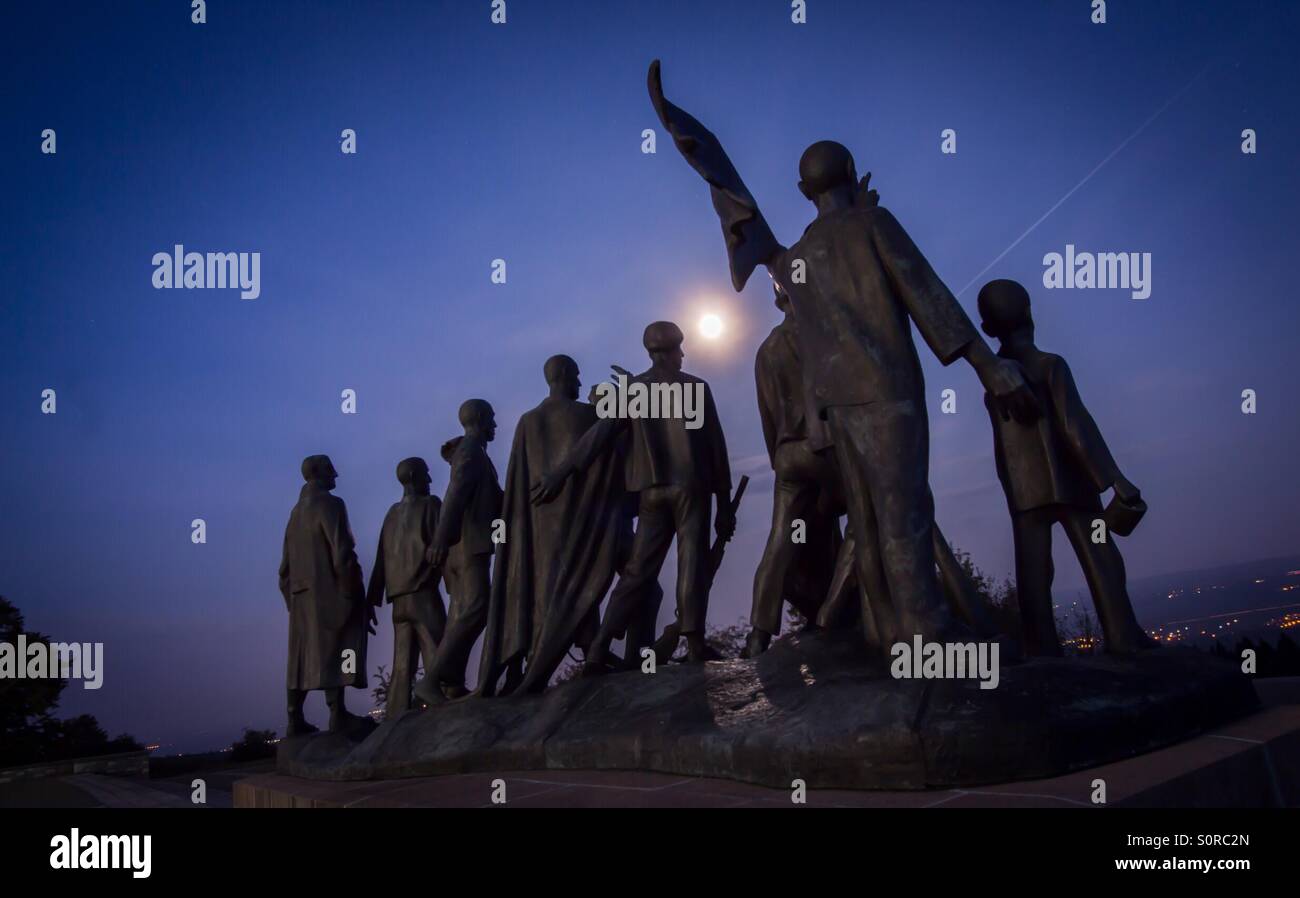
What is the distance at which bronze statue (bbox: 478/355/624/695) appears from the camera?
7129mm

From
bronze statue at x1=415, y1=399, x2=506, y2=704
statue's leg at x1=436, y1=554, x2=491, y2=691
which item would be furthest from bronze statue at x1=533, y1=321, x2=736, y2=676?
statue's leg at x1=436, y1=554, x2=491, y2=691

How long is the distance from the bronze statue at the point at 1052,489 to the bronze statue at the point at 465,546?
13.6 feet

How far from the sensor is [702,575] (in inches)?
266

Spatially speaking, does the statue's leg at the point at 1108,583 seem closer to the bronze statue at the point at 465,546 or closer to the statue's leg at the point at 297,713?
the bronze statue at the point at 465,546

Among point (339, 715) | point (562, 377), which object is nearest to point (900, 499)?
point (562, 377)

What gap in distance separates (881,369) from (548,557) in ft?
10.5

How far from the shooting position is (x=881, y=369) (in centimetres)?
499

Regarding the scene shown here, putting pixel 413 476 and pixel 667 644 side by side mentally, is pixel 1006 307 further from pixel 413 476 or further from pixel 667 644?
pixel 413 476

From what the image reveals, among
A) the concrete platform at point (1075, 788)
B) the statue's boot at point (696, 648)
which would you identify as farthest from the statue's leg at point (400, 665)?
the concrete platform at point (1075, 788)

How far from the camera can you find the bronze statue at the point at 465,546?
7.88 meters

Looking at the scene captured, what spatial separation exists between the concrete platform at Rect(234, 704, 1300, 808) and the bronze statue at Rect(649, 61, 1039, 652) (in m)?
1.00

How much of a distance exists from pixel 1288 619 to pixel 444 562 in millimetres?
7837

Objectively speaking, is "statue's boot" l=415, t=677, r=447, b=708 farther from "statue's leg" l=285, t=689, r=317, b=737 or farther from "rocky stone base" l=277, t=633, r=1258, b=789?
"statue's leg" l=285, t=689, r=317, b=737
